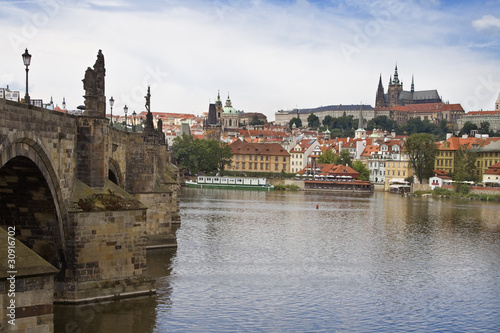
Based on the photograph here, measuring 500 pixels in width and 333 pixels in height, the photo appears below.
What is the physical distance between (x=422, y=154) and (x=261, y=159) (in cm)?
4435

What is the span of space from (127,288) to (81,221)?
9.45 ft

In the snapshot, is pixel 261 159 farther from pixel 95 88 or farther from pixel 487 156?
pixel 95 88

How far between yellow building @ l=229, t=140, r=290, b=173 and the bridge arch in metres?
130

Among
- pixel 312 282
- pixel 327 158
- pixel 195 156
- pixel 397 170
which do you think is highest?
pixel 327 158

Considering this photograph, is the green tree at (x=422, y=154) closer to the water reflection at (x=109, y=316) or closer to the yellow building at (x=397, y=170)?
the yellow building at (x=397, y=170)

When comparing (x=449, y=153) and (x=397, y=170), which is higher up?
(x=449, y=153)

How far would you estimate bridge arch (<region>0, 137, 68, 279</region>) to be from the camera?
20.9 m

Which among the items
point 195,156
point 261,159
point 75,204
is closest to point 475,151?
point 261,159

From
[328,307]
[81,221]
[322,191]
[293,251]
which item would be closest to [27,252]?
[81,221]

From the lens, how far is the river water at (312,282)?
73.7ft

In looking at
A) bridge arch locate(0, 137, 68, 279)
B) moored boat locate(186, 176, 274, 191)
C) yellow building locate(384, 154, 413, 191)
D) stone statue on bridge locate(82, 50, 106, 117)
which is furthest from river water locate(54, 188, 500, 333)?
yellow building locate(384, 154, 413, 191)

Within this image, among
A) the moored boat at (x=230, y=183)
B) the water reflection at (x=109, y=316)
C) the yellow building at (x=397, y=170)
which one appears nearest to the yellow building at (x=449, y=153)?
the yellow building at (x=397, y=170)

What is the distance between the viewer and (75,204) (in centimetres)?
2320

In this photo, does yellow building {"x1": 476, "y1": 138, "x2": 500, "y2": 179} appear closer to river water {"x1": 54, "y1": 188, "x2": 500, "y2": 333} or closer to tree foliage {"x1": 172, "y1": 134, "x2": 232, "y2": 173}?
tree foliage {"x1": 172, "y1": 134, "x2": 232, "y2": 173}
